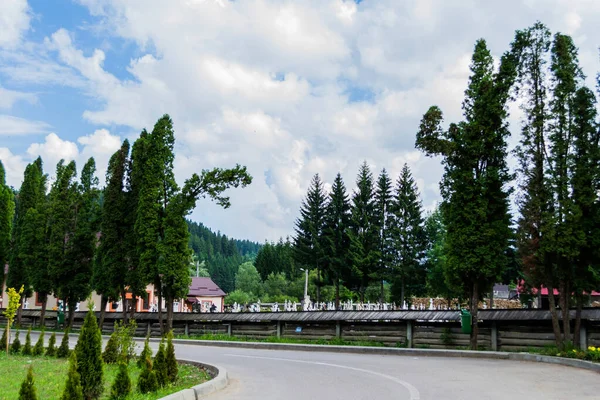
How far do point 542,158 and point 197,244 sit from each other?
173650 millimetres

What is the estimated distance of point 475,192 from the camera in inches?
819

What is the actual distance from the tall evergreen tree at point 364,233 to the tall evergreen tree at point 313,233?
392 centimetres

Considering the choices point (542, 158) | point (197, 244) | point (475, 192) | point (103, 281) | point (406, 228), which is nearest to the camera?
point (542, 158)

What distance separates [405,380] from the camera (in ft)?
40.4

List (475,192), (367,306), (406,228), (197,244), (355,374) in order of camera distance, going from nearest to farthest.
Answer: (355,374) → (475,192) → (367,306) → (406,228) → (197,244)

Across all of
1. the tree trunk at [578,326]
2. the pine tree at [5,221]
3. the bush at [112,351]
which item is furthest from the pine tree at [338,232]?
the bush at [112,351]

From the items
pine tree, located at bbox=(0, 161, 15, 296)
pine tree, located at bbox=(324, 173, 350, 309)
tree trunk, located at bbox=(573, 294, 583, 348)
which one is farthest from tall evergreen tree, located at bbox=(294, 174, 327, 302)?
tree trunk, located at bbox=(573, 294, 583, 348)

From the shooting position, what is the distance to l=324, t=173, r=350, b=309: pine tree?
62844 millimetres

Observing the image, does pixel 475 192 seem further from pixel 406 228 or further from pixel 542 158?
pixel 406 228

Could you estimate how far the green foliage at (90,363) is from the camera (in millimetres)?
8777

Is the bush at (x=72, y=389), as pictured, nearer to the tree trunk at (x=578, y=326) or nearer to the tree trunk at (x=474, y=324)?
the tree trunk at (x=578, y=326)

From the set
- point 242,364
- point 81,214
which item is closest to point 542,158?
point 242,364

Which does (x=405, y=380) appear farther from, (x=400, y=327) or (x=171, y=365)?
(x=400, y=327)

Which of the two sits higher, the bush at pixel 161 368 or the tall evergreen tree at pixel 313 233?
the tall evergreen tree at pixel 313 233
